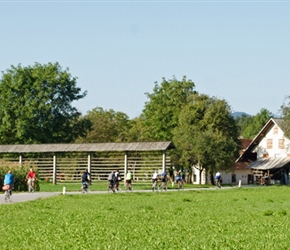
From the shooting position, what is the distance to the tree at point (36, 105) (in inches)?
3784

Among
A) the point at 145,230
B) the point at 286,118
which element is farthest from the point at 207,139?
the point at 145,230

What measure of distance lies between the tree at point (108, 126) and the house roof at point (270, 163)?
103 feet

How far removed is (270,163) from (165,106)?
18168 mm

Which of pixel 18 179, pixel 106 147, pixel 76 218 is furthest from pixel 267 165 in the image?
pixel 76 218

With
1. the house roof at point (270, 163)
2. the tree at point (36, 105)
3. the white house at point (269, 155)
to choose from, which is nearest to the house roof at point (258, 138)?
the white house at point (269, 155)

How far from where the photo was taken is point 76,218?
25266 mm

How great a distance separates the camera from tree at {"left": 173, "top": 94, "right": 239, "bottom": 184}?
84.1 metres

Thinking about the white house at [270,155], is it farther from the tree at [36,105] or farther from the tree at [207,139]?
the tree at [36,105]

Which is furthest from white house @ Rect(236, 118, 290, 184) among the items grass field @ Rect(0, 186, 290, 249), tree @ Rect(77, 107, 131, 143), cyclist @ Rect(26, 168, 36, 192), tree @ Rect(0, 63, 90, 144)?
grass field @ Rect(0, 186, 290, 249)

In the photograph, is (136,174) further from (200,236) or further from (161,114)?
(200,236)

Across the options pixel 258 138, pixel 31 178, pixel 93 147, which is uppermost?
pixel 258 138

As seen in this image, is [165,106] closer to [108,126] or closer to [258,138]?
[258,138]

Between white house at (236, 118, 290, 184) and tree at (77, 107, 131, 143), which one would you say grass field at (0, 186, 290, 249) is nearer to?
white house at (236, 118, 290, 184)

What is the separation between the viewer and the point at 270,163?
9681cm
